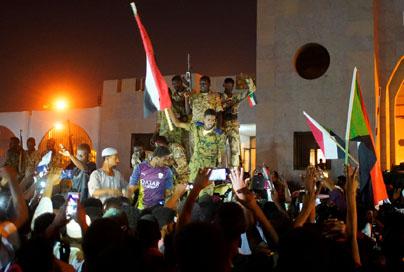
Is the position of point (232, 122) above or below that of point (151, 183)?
above

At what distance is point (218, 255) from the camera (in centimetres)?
236

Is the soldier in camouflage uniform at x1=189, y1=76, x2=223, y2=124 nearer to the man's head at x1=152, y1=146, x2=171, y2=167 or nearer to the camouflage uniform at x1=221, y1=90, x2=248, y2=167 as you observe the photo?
the camouflage uniform at x1=221, y1=90, x2=248, y2=167

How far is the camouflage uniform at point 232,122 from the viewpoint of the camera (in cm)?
1051

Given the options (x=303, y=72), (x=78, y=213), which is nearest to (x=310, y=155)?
(x=303, y=72)

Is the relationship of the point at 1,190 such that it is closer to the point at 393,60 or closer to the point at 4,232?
the point at 4,232

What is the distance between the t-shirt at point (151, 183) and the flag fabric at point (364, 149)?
2.67 metres

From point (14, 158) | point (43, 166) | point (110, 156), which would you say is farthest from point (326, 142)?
point (14, 158)

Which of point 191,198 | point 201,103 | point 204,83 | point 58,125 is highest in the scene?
point 204,83

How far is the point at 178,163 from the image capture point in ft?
33.4

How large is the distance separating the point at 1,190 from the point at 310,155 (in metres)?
11.9

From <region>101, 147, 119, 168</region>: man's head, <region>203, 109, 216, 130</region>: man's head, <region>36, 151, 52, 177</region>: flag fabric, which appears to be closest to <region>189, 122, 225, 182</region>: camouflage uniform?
<region>203, 109, 216, 130</region>: man's head

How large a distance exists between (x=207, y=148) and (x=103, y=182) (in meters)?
2.86

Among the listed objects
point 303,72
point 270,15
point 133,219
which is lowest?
point 133,219

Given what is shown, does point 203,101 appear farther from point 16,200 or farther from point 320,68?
point 320,68
